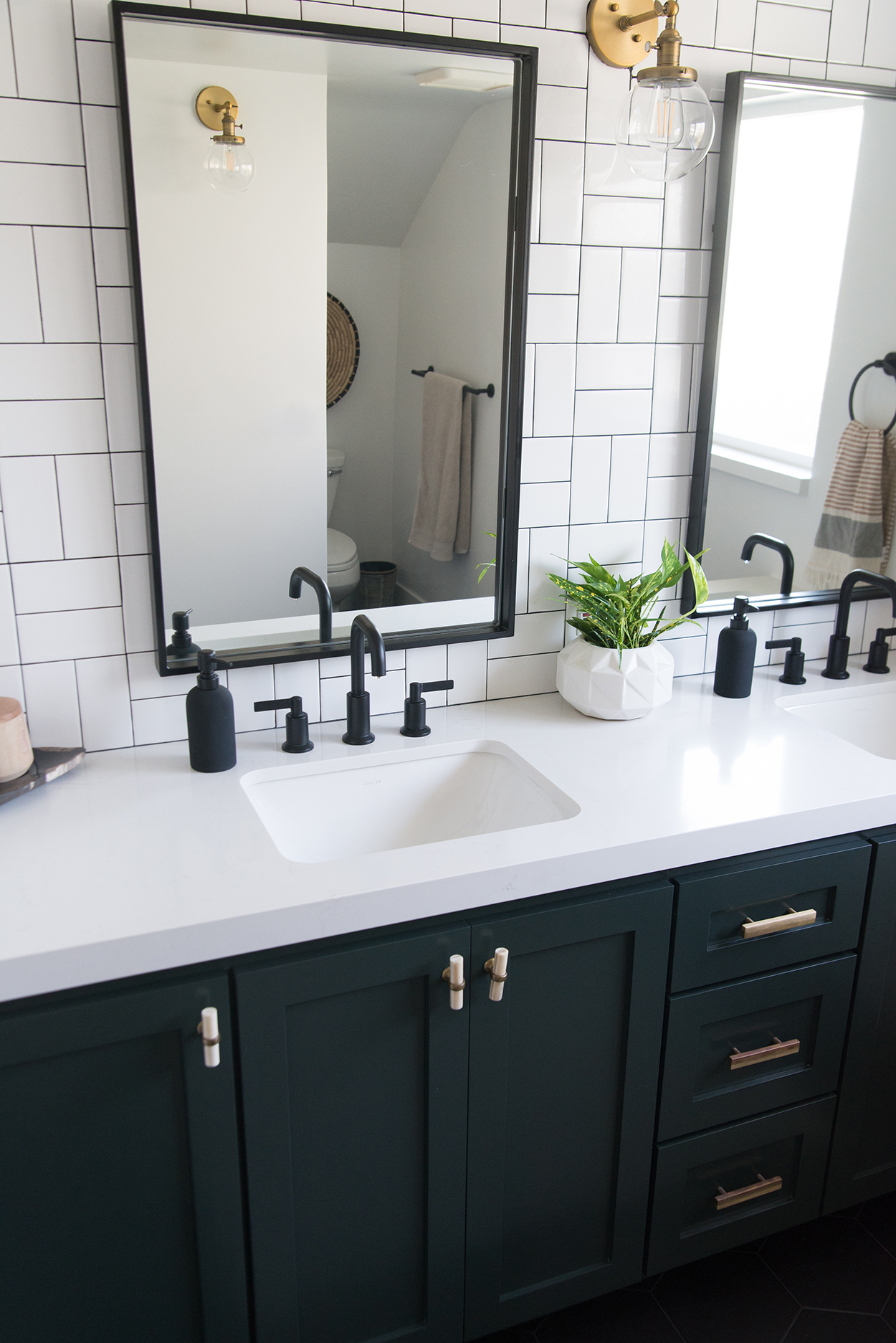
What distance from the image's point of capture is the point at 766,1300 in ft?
5.74

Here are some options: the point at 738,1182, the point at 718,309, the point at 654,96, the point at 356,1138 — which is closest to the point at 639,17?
the point at 654,96

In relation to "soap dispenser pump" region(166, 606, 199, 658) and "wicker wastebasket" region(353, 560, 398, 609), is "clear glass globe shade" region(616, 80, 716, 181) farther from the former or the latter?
"soap dispenser pump" region(166, 606, 199, 658)

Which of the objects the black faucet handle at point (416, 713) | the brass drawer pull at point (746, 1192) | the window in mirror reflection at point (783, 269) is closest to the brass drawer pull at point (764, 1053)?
the brass drawer pull at point (746, 1192)

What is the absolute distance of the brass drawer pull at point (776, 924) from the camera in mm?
1511

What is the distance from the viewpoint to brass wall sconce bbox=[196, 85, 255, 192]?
1.45 meters

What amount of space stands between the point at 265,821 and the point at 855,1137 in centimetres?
114

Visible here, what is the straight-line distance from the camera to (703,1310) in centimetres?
173

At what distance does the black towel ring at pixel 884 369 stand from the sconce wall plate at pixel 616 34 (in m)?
0.74

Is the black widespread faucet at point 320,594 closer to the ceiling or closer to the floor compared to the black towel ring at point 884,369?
closer to the floor

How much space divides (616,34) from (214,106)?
0.67 meters

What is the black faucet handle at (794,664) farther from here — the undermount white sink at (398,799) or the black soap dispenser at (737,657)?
the undermount white sink at (398,799)

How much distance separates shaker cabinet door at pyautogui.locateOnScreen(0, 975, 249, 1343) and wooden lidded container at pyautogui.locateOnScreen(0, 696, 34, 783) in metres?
0.42

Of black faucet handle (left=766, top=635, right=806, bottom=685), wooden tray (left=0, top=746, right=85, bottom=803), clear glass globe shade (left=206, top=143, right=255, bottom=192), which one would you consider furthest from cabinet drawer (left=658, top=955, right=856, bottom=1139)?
clear glass globe shade (left=206, top=143, right=255, bottom=192)

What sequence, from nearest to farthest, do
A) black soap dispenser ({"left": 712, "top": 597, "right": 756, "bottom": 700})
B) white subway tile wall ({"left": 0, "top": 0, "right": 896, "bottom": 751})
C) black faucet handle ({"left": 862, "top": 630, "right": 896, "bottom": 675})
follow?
white subway tile wall ({"left": 0, "top": 0, "right": 896, "bottom": 751})
black soap dispenser ({"left": 712, "top": 597, "right": 756, "bottom": 700})
black faucet handle ({"left": 862, "top": 630, "right": 896, "bottom": 675})
